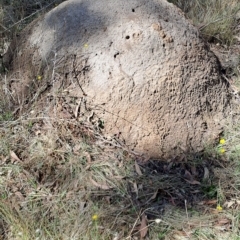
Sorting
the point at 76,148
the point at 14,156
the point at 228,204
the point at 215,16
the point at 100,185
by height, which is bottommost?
the point at 228,204

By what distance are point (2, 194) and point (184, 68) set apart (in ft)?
5.28

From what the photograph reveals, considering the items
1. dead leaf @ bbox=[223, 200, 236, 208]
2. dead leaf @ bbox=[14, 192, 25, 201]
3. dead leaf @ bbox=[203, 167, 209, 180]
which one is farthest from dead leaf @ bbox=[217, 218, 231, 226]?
dead leaf @ bbox=[14, 192, 25, 201]

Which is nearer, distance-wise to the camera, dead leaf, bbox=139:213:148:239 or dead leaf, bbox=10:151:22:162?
dead leaf, bbox=139:213:148:239

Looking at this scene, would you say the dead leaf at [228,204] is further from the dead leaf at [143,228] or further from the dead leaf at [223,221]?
the dead leaf at [143,228]

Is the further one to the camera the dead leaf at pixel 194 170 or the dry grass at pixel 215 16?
the dry grass at pixel 215 16

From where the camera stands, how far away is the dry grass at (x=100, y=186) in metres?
2.56

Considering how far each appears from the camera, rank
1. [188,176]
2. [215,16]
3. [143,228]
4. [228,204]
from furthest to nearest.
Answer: [215,16] → [188,176] → [228,204] → [143,228]

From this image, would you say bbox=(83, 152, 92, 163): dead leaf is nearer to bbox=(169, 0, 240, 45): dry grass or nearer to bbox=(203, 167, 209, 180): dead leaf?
bbox=(203, 167, 209, 180): dead leaf

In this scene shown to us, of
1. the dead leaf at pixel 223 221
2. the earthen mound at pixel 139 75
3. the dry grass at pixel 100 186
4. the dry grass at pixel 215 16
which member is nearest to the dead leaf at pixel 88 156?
the dry grass at pixel 100 186

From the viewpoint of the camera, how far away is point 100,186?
2.80 meters

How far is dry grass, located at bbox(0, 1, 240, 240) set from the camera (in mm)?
2559

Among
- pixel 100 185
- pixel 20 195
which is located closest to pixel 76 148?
pixel 100 185

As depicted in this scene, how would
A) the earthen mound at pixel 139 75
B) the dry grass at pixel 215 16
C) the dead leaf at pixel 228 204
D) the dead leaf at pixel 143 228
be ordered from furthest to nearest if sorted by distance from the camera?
the dry grass at pixel 215 16 < the earthen mound at pixel 139 75 < the dead leaf at pixel 228 204 < the dead leaf at pixel 143 228

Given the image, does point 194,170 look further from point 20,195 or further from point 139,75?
point 20,195
